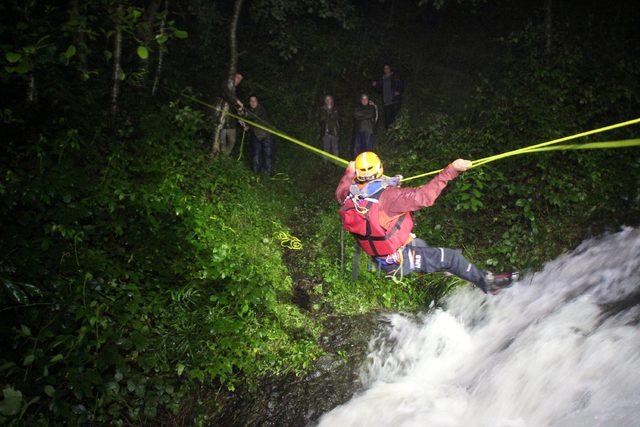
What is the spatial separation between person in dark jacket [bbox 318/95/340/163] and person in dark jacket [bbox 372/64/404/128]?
6.30 feet

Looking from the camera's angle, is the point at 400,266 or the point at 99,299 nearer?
the point at 99,299

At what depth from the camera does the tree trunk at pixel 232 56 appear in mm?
8219

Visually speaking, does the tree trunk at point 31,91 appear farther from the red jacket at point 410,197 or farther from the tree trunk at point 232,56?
the red jacket at point 410,197

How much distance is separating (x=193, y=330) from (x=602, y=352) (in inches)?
183

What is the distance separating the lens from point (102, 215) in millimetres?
5684

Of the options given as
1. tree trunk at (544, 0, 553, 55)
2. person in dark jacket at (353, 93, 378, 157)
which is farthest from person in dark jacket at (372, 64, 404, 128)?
tree trunk at (544, 0, 553, 55)

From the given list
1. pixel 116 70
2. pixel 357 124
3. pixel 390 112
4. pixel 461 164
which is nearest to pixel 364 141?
A: pixel 357 124

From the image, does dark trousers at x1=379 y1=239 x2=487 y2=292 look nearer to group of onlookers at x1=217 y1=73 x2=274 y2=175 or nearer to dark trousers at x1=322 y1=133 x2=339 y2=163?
group of onlookers at x1=217 y1=73 x2=274 y2=175

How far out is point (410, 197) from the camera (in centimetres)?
465

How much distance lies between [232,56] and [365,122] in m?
3.45

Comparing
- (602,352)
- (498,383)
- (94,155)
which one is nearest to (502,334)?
(498,383)

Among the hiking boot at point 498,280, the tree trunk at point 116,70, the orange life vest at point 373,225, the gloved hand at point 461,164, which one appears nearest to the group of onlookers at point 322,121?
the tree trunk at point 116,70

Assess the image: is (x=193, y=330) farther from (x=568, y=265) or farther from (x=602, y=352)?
(x=568, y=265)

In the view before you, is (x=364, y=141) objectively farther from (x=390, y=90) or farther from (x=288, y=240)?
(x=288, y=240)
